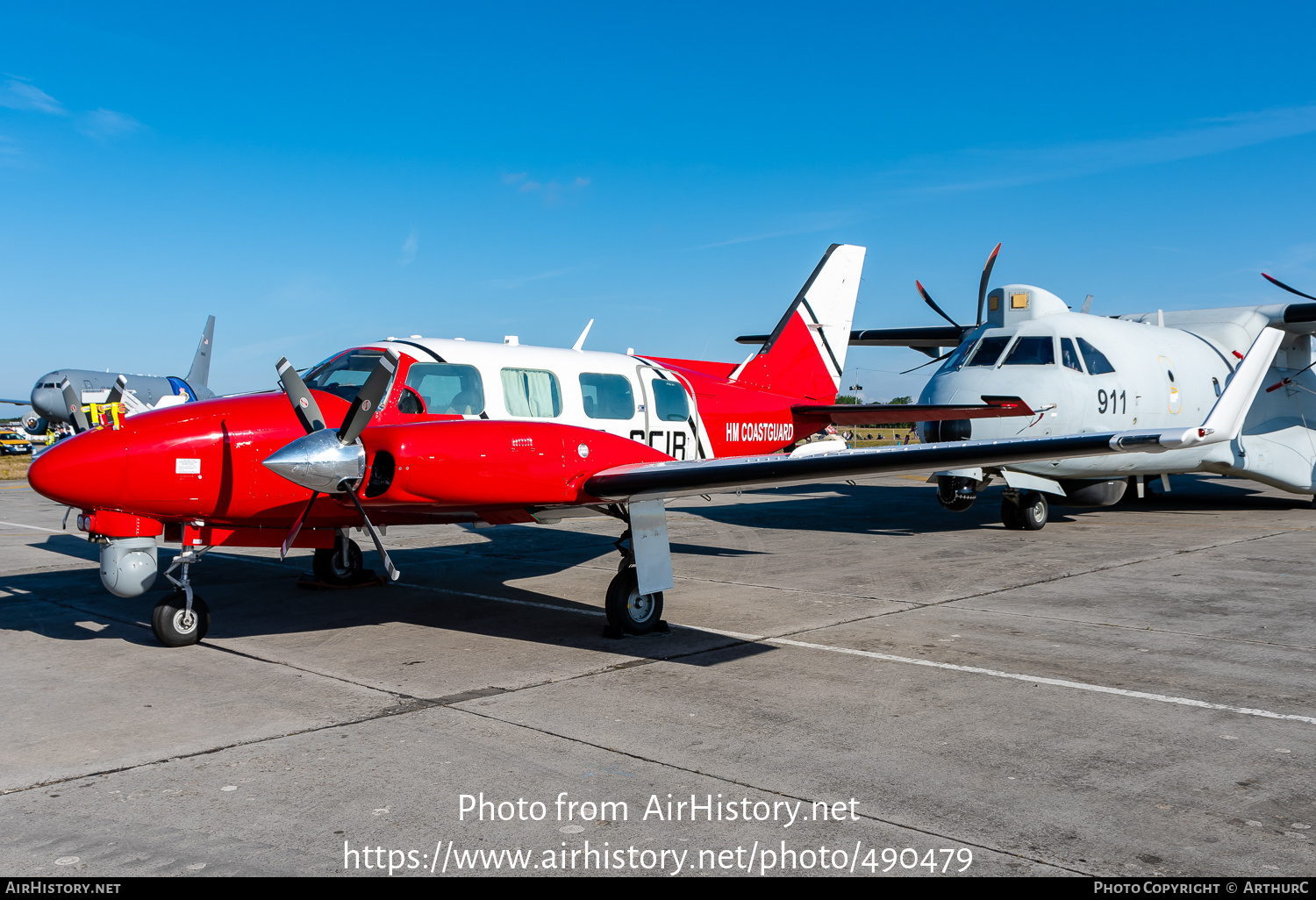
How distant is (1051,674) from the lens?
254 inches

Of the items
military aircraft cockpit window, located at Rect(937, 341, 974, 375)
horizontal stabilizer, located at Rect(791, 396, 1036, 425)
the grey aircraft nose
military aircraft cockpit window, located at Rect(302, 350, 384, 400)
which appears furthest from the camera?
the grey aircraft nose

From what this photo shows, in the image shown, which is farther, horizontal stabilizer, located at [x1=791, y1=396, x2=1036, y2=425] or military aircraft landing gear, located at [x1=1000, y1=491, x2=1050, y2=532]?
military aircraft landing gear, located at [x1=1000, y1=491, x2=1050, y2=532]

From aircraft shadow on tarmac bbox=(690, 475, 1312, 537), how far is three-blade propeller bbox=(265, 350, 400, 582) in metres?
9.92

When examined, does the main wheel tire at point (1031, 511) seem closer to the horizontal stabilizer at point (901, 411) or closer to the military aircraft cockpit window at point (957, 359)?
the horizontal stabilizer at point (901, 411)

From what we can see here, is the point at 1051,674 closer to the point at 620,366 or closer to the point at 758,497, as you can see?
the point at 620,366

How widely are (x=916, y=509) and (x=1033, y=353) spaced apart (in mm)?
5555

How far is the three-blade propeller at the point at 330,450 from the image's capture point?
6461 millimetres

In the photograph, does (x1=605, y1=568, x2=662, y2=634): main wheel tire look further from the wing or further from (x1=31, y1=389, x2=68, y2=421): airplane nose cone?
(x1=31, y1=389, x2=68, y2=421): airplane nose cone

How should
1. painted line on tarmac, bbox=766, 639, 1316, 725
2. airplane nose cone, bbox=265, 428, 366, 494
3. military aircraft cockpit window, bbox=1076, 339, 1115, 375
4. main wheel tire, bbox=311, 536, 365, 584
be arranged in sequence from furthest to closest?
military aircraft cockpit window, bbox=1076, 339, 1115, 375 → main wheel tire, bbox=311, 536, 365, 584 → airplane nose cone, bbox=265, 428, 366, 494 → painted line on tarmac, bbox=766, 639, 1316, 725

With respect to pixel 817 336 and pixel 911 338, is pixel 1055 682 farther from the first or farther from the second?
pixel 911 338

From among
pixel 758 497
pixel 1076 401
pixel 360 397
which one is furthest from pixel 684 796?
pixel 758 497

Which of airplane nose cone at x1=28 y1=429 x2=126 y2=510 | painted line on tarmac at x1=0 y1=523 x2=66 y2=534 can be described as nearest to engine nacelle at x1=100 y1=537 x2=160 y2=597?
airplane nose cone at x1=28 y1=429 x2=126 y2=510

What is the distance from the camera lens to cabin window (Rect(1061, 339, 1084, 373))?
1378 cm

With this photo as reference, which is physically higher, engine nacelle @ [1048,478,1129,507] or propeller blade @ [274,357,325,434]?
propeller blade @ [274,357,325,434]
